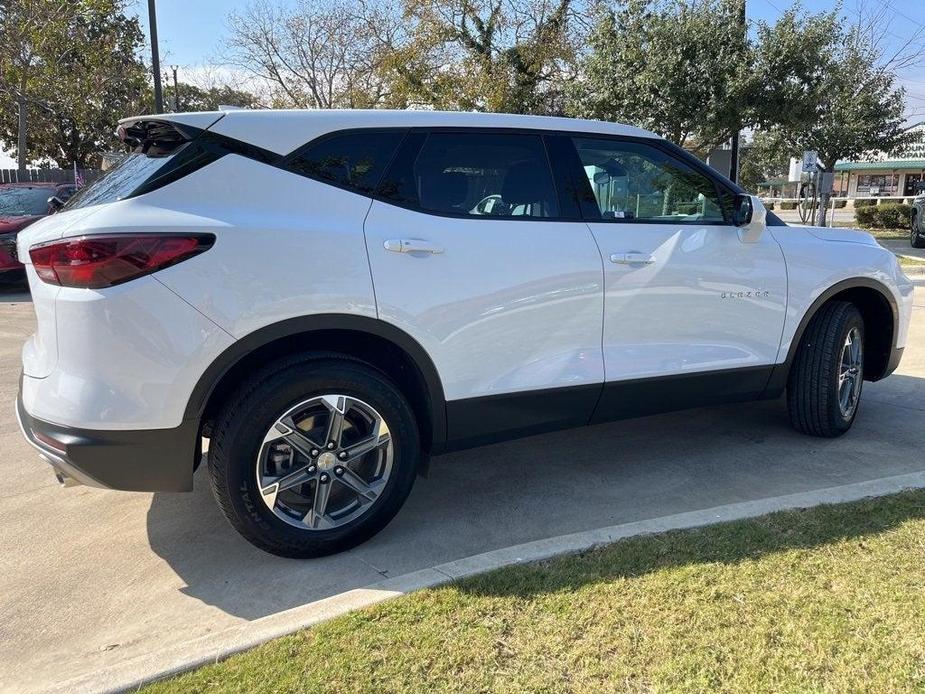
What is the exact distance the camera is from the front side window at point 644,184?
3.62 meters

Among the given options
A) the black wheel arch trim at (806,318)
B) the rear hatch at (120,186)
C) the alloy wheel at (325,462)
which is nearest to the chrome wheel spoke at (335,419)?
the alloy wheel at (325,462)

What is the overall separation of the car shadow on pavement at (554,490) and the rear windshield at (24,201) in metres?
9.34

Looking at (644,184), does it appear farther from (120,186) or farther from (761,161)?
(761,161)

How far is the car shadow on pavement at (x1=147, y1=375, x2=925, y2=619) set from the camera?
3035mm

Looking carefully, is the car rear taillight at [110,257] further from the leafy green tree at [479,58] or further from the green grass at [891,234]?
the green grass at [891,234]

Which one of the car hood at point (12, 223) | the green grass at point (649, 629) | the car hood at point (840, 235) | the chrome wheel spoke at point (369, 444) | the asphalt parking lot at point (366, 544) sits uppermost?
the car hood at point (840, 235)

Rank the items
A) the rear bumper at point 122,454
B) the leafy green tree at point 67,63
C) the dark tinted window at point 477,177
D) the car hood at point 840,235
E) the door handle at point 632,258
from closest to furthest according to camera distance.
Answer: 1. the rear bumper at point 122,454
2. the dark tinted window at point 477,177
3. the door handle at point 632,258
4. the car hood at point 840,235
5. the leafy green tree at point 67,63

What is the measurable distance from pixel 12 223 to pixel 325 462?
9.89 metres

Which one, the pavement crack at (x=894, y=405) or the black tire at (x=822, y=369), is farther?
the pavement crack at (x=894, y=405)

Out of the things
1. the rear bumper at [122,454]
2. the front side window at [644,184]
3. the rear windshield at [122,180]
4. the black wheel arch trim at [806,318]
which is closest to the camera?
the rear bumper at [122,454]

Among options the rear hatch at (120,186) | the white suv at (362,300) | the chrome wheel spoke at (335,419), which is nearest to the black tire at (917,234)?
the white suv at (362,300)

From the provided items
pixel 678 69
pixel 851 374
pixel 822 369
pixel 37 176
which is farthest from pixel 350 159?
pixel 37 176

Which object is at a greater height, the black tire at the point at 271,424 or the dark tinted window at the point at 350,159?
the dark tinted window at the point at 350,159

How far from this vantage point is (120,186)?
9.27ft
